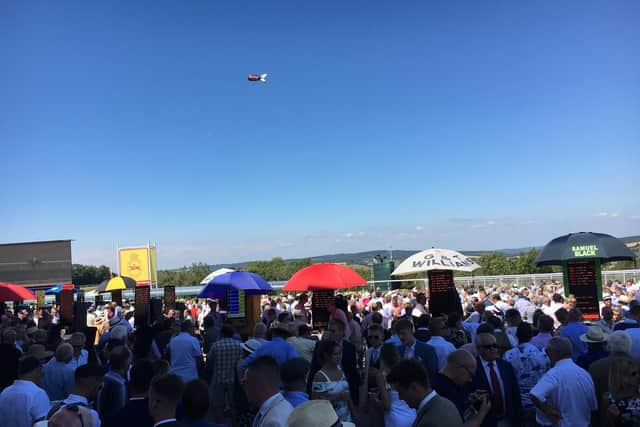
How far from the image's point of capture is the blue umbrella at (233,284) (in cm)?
1191

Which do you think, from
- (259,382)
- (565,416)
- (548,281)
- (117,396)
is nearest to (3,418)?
(117,396)

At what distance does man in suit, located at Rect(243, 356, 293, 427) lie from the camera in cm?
309

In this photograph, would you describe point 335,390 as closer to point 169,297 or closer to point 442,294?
point 442,294

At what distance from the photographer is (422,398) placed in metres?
3.13

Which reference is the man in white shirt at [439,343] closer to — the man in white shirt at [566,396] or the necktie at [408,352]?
the necktie at [408,352]

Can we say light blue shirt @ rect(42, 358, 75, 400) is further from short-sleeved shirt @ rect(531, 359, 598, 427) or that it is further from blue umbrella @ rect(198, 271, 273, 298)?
blue umbrella @ rect(198, 271, 273, 298)

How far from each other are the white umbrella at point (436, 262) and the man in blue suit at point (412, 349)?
461 cm

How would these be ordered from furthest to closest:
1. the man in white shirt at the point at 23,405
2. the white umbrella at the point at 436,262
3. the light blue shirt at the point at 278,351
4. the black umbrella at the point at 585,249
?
the white umbrella at the point at 436,262, the black umbrella at the point at 585,249, the light blue shirt at the point at 278,351, the man in white shirt at the point at 23,405

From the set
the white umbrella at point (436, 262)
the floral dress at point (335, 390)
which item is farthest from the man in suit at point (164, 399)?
the white umbrella at point (436, 262)

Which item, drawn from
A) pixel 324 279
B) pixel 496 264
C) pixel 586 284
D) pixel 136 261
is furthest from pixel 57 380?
pixel 496 264

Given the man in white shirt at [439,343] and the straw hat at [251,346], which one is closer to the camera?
the man in white shirt at [439,343]

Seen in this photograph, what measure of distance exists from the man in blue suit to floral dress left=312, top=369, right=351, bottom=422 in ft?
5.74

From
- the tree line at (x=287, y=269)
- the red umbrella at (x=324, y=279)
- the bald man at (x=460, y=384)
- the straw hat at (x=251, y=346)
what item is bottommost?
the tree line at (x=287, y=269)

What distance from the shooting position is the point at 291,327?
6.95 metres
